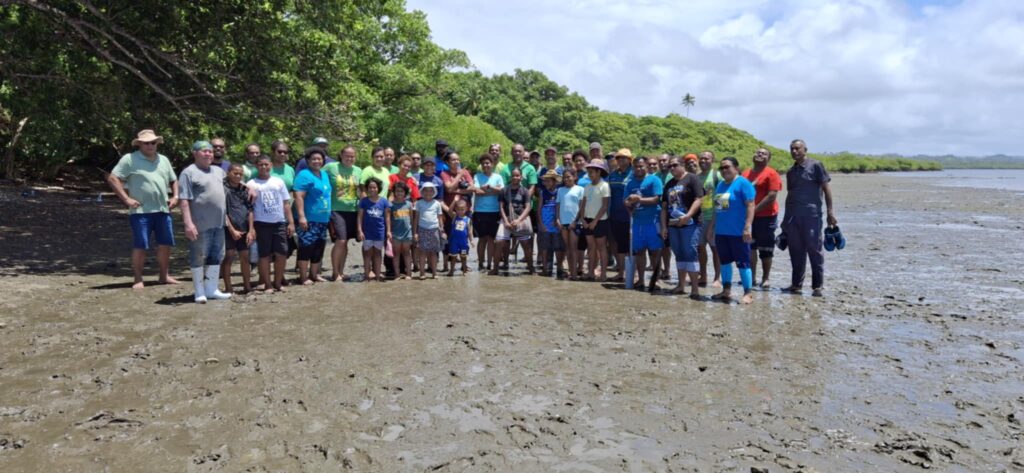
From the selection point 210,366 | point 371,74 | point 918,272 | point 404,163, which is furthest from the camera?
point 371,74

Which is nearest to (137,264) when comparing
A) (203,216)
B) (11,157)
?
(203,216)

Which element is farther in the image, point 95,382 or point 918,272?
point 918,272

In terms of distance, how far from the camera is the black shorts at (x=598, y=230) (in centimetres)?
991

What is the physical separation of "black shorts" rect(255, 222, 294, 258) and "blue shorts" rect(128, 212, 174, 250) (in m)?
1.08

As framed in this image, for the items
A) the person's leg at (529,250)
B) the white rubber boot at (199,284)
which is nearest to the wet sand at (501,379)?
the white rubber boot at (199,284)

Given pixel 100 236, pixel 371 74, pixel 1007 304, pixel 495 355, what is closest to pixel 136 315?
pixel 495 355

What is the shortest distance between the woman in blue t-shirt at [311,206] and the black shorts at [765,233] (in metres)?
5.85

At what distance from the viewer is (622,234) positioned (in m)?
9.95

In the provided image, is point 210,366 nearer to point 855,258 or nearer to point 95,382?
point 95,382

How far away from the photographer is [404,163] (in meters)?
9.77

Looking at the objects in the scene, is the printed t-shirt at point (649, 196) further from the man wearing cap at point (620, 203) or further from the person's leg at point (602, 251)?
the person's leg at point (602, 251)

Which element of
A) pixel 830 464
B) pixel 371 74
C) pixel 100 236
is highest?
pixel 371 74

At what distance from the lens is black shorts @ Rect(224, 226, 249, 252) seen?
8211mm

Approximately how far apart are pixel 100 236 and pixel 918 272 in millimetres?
15109
